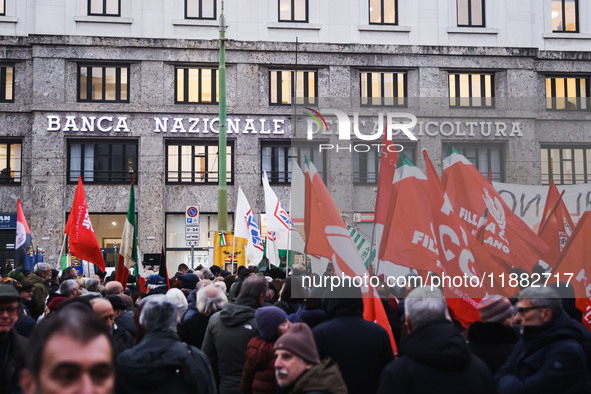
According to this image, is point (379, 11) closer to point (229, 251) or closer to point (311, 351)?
point (229, 251)

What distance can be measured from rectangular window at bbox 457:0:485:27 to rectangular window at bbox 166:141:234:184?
13.2 metres

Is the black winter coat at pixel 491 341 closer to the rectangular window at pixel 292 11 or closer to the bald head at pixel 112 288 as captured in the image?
the bald head at pixel 112 288

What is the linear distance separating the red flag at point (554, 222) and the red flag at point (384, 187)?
2094mm

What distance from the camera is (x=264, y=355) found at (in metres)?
5.81

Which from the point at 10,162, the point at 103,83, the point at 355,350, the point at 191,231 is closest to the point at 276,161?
the point at 103,83

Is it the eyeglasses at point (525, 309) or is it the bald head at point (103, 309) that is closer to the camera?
the eyeglasses at point (525, 309)

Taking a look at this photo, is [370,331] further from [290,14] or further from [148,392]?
[290,14]

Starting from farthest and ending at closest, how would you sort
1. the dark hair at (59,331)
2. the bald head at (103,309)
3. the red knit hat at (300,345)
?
the bald head at (103,309) → the red knit hat at (300,345) → the dark hair at (59,331)

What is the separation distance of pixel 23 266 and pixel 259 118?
21.2m

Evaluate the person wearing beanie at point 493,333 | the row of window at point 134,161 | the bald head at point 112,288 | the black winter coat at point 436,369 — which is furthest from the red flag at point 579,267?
the row of window at point 134,161

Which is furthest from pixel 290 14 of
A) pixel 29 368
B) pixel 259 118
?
pixel 29 368

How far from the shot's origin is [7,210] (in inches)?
1352

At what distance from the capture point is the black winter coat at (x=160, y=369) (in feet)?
15.4

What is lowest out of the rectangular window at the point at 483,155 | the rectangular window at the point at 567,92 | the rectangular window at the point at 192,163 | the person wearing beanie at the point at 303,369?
the person wearing beanie at the point at 303,369
